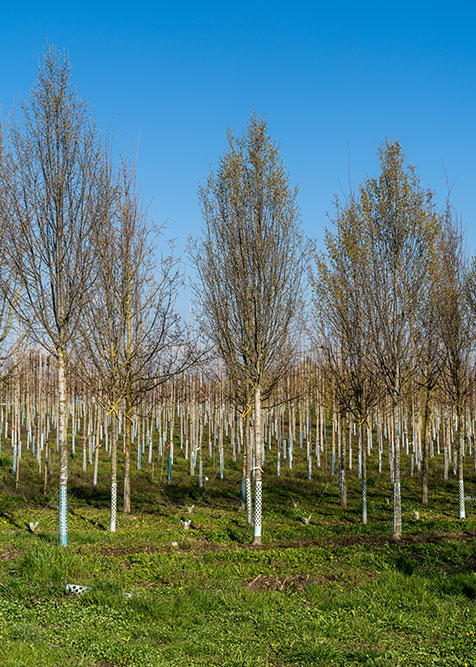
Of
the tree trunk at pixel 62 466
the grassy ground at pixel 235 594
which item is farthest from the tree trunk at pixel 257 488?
the tree trunk at pixel 62 466

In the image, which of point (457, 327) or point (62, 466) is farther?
point (457, 327)

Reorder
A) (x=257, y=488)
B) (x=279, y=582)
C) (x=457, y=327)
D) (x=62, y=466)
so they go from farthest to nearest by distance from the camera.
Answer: (x=457, y=327), (x=257, y=488), (x=62, y=466), (x=279, y=582)

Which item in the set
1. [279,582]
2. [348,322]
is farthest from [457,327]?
[279,582]

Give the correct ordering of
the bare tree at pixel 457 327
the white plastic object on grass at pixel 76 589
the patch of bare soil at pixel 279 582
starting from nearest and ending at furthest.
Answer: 1. the white plastic object on grass at pixel 76 589
2. the patch of bare soil at pixel 279 582
3. the bare tree at pixel 457 327

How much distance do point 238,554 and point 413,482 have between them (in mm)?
15682

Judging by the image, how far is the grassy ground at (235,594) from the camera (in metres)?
6.02

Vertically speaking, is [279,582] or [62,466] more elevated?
[62,466]

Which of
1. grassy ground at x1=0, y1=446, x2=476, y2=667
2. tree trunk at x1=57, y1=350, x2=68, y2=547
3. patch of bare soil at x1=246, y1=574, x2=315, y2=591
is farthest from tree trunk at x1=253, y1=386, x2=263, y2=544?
tree trunk at x1=57, y1=350, x2=68, y2=547

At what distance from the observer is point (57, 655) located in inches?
224

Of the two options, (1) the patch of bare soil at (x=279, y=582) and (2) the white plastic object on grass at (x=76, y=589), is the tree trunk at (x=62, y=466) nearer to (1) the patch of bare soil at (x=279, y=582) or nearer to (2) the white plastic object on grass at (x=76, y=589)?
(2) the white plastic object on grass at (x=76, y=589)

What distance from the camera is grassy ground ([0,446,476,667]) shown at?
6015 mm

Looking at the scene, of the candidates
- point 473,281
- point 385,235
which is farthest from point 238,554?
point 473,281

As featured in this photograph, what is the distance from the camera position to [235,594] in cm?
805

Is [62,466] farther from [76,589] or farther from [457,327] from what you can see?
[457,327]
